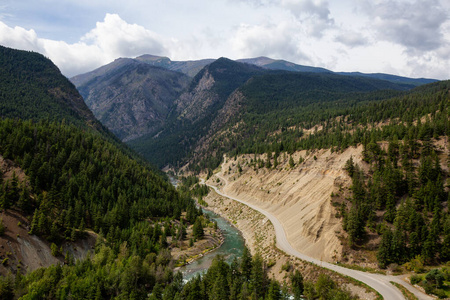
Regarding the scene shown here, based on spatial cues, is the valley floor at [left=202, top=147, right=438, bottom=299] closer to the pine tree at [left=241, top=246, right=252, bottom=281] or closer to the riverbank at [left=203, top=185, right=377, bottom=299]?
the riverbank at [left=203, top=185, right=377, bottom=299]

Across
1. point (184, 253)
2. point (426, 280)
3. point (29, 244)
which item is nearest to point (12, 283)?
point (29, 244)

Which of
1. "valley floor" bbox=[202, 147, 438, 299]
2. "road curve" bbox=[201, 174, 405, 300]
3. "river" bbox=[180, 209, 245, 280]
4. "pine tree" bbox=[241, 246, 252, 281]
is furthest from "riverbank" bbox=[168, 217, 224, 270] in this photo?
"road curve" bbox=[201, 174, 405, 300]

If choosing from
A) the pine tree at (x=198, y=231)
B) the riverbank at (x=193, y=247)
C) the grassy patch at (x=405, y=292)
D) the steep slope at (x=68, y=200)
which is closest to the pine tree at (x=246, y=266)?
the steep slope at (x=68, y=200)

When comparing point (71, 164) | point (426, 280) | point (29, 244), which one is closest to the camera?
point (426, 280)

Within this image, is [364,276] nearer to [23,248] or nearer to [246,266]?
[246,266]

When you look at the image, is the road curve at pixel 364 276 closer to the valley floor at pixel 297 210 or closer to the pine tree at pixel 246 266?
the valley floor at pixel 297 210

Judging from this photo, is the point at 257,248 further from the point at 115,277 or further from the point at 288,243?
the point at 115,277
